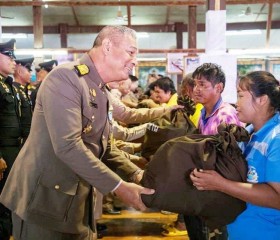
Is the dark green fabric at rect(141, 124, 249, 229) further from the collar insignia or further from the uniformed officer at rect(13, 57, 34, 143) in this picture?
the uniformed officer at rect(13, 57, 34, 143)

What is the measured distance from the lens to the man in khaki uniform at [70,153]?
5.11 feet

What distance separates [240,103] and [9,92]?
2.71 meters

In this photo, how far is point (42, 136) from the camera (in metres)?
1.64

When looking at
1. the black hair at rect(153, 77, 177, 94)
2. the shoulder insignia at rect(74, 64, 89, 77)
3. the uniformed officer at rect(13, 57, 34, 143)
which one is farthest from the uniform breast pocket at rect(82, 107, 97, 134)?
the black hair at rect(153, 77, 177, 94)

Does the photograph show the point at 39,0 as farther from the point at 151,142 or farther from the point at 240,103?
the point at 240,103

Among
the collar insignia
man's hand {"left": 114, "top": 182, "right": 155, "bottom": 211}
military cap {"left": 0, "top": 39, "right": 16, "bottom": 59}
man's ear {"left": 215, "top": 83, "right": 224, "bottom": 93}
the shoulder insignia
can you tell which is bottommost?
man's hand {"left": 114, "top": 182, "right": 155, "bottom": 211}

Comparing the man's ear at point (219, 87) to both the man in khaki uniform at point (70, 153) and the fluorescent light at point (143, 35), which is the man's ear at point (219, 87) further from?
the fluorescent light at point (143, 35)

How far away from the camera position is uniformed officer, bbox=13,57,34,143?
4.15 m

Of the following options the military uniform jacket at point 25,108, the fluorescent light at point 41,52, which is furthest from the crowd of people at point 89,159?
the fluorescent light at point 41,52

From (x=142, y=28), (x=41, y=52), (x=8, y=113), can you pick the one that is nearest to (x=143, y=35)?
(x=142, y=28)

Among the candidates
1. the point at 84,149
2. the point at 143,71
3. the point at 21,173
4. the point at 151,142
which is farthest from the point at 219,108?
the point at 143,71

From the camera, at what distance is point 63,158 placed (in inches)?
61.6

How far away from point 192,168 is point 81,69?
643 millimetres

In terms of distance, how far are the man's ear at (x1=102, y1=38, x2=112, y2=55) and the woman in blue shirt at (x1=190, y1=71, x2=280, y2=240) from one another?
2.13 ft
